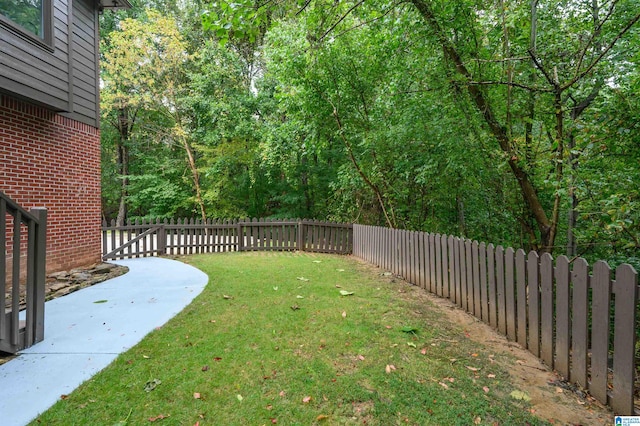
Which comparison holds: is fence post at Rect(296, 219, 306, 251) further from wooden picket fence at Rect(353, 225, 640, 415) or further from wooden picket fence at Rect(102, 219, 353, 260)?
wooden picket fence at Rect(353, 225, 640, 415)

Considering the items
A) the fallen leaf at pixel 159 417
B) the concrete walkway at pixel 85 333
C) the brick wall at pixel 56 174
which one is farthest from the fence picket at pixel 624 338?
the brick wall at pixel 56 174

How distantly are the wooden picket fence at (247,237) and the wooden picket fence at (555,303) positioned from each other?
14.3ft

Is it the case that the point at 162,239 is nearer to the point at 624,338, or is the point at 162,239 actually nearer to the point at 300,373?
the point at 300,373

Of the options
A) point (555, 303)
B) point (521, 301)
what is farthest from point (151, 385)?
point (555, 303)

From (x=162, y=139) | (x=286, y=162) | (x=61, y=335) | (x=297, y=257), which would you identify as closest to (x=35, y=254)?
(x=61, y=335)

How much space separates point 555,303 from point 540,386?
3.83ft

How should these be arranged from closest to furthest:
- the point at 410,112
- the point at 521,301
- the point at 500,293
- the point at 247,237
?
the point at 521,301 < the point at 500,293 < the point at 410,112 < the point at 247,237

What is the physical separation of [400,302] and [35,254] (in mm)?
4260

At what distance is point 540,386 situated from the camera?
101 inches

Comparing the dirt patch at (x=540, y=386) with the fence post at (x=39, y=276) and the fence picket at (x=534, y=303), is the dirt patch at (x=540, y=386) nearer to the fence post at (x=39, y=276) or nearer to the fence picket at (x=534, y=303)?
the fence picket at (x=534, y=303)

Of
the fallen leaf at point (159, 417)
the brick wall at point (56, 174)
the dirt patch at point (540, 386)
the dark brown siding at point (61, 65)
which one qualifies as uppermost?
the dark brown siding at point (61, 65)

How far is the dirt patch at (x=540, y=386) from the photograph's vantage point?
2.20 metres

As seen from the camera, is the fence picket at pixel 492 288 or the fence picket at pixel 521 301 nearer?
the fence picket at pixel 521 301

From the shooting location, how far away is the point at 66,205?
5.97 m
